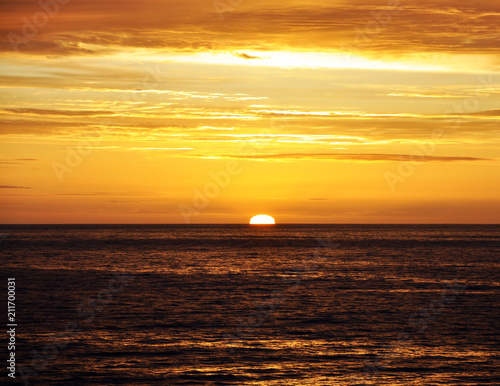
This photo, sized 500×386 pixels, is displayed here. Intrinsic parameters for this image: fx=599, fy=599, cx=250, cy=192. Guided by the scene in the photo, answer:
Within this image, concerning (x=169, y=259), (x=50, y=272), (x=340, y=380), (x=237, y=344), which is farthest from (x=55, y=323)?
(x=169, y=259)

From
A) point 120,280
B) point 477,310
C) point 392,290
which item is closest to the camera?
point 477,310

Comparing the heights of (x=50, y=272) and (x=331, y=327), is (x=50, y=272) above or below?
above

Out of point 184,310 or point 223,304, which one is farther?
point 223,304

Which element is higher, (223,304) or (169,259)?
(169,259)

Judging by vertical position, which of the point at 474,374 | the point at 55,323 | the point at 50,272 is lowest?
the point at 474,374

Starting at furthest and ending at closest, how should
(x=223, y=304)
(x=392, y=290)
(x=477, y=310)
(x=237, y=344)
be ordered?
(x=392, y=290) → (x=223, y=304) → (x=477, y=310) → (x=237, y=344)

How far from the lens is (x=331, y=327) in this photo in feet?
147

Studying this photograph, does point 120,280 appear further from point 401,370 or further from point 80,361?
point 401,370

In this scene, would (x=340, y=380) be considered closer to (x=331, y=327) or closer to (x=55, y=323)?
(x=331, y=327)

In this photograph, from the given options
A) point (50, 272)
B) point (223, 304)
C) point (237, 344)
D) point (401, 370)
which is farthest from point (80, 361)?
point (50, 272)

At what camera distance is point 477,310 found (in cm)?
5169

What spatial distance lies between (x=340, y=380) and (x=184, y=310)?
22865mm

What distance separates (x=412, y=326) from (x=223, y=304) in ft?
59.0

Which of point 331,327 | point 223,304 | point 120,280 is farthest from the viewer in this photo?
point 120,280
